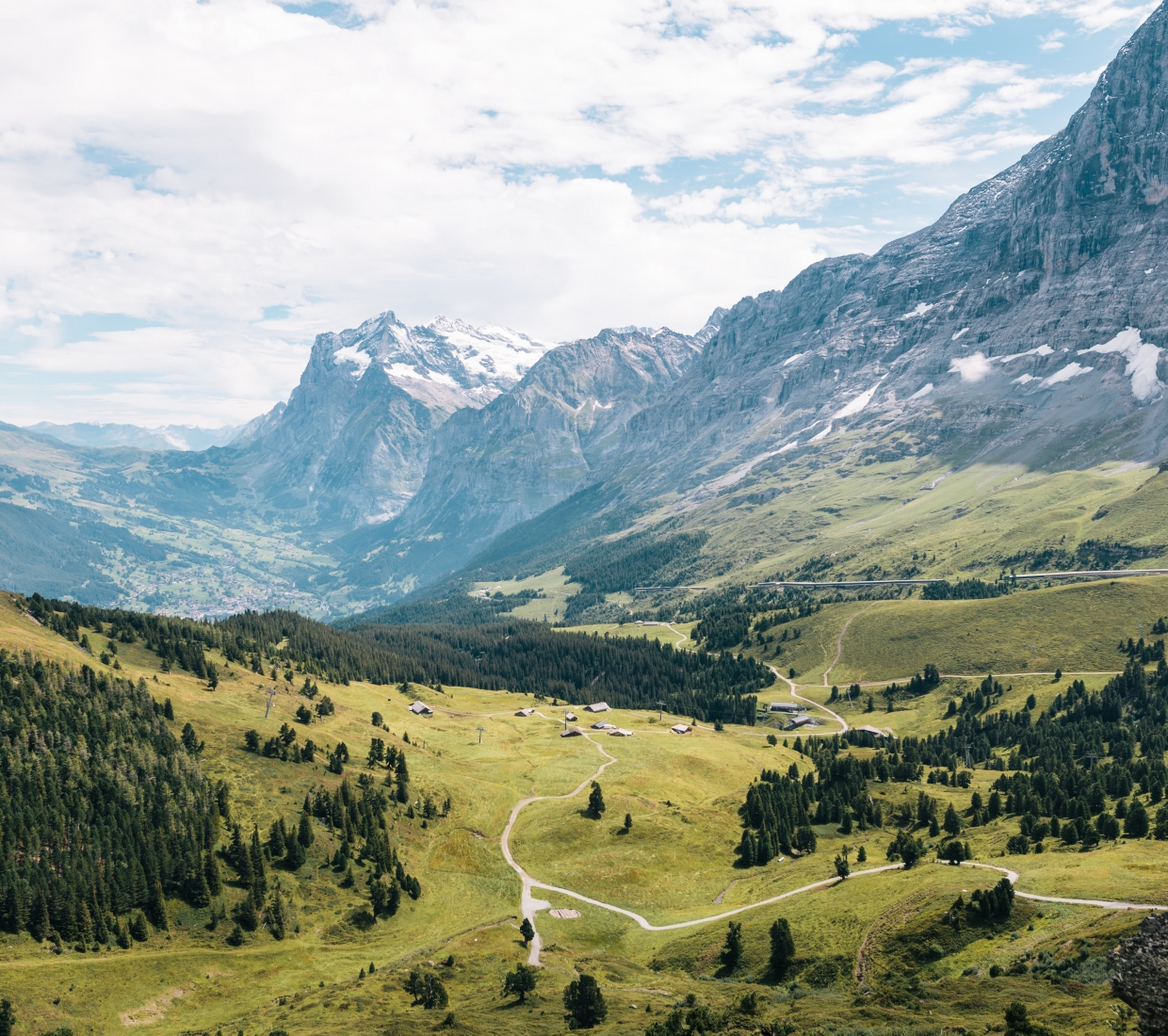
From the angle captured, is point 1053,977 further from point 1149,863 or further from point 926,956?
point 1149,863

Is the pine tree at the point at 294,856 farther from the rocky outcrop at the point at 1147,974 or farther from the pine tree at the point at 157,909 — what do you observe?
the rocky outcrop at the point at 1147,974

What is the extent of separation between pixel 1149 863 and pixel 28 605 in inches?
7909

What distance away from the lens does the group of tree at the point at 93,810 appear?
319 feet

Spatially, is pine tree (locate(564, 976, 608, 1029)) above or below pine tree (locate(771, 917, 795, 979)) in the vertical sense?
above

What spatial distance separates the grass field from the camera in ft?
243

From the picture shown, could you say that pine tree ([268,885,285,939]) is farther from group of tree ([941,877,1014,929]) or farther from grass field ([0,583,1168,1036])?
group of tree ([941,877,1014,929])

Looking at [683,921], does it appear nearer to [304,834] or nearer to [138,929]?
[304,834]

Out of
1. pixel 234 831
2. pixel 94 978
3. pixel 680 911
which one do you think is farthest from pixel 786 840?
pixel 94 978

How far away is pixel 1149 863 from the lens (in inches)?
3588

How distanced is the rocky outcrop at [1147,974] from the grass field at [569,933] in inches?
495

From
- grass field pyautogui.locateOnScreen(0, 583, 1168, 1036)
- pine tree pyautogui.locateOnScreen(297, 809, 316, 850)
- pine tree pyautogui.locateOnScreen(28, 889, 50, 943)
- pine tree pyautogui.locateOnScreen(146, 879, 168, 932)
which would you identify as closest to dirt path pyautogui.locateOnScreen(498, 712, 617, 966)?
grass field pyautogui.locateOnScreen(0, 583, 1168, 1036)

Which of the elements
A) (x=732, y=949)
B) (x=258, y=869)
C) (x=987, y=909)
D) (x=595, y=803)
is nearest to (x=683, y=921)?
(x=732, y=949)

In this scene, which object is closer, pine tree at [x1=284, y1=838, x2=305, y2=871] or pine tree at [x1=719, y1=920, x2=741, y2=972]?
pine tree at [x1=719, y1=920, x2=741, y2=972]

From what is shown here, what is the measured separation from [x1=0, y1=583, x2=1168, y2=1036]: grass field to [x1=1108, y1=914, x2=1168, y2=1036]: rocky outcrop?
1258cm
